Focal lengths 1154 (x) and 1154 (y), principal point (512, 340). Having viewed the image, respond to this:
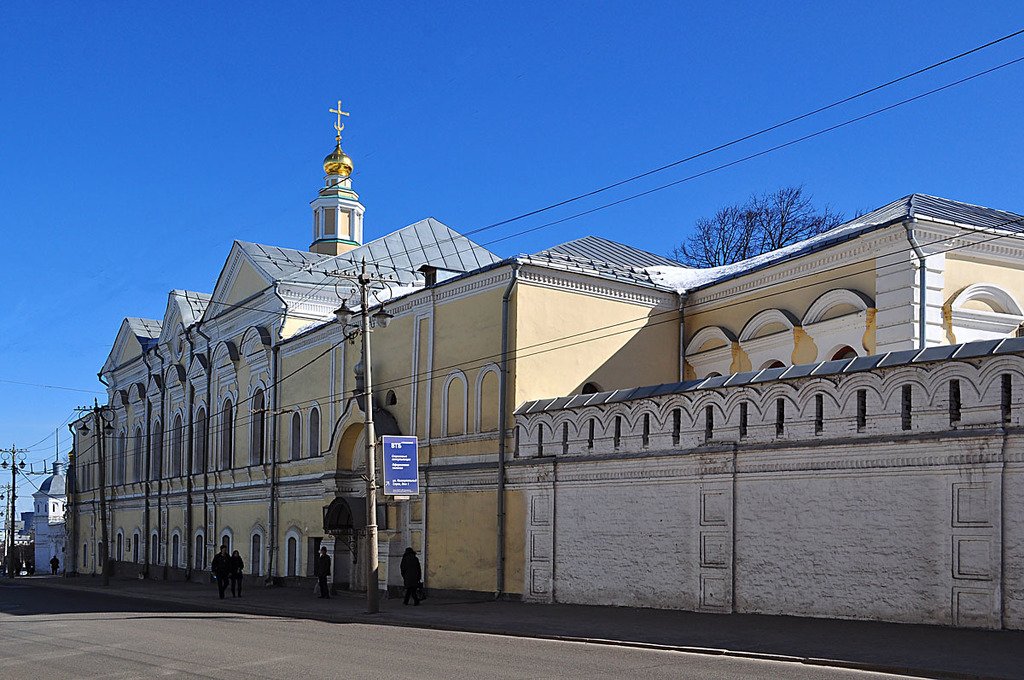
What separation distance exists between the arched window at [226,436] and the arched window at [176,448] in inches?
216

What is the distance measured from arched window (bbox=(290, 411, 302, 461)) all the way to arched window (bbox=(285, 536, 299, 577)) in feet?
8.01

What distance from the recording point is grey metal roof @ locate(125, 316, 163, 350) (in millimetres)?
51719

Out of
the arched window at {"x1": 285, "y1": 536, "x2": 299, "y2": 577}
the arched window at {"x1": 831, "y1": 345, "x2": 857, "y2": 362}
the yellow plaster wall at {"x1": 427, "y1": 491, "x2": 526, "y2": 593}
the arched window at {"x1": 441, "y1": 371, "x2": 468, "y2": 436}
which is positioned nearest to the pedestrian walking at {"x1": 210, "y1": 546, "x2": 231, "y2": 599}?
the arched window at {"x1": 285, "y1": 536, "x2": 299, "y2": 577}

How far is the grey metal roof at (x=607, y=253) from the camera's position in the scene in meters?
30.1

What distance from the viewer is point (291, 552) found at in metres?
34.2

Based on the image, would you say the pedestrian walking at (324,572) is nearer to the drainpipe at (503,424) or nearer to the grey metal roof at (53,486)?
the drainpipe at (503,424)

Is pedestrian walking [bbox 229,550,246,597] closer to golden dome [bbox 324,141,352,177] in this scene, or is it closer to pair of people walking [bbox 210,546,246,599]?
pair of people walking [bbox 210,546,246,599]

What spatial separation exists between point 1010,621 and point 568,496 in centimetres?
926

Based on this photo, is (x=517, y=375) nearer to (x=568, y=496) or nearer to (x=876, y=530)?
(x=568, y=496)

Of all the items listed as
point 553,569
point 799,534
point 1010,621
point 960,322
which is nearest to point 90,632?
point 553,569

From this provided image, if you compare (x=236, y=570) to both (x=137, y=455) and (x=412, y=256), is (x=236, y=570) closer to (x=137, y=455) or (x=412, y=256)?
(x=412, y=256)

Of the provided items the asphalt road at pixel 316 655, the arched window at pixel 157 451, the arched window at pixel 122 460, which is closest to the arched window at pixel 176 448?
the arched window at pixel 157 451

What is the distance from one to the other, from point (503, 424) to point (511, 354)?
1493mm

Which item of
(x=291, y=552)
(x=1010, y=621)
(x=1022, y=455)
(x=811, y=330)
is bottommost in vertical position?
(x=291, y=552)
